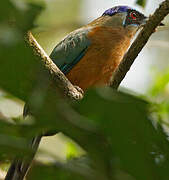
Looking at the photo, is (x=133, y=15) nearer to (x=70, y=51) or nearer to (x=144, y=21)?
(x=144, y=21)

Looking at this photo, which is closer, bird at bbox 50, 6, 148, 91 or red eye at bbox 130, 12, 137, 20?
bird at bbox 50, 6, 148, 91

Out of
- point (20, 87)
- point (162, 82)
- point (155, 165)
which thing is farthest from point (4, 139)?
point (162, 82)

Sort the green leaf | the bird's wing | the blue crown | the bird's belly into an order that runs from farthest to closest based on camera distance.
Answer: the blue crown, the bird's wing, the bird's belly, the green leaf

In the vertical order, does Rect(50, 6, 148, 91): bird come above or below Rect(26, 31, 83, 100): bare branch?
below

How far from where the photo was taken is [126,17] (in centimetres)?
650

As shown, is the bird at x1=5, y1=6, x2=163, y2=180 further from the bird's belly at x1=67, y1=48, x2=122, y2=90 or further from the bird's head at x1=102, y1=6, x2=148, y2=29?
the bird's head at x1=102, y1=6, x2=148, y2=29

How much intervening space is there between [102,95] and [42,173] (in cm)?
29

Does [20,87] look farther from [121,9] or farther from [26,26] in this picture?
[121,9]

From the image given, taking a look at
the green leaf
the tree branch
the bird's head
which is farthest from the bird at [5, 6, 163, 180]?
the green leaf

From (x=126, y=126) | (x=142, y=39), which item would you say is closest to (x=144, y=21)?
(x=142, y=39)

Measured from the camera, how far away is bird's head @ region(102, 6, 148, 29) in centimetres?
633

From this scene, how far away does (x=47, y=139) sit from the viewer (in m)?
6.56

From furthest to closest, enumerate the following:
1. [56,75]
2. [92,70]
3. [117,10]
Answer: [117,10] < [92,70] < [56,75]

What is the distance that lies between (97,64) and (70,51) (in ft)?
1.44
